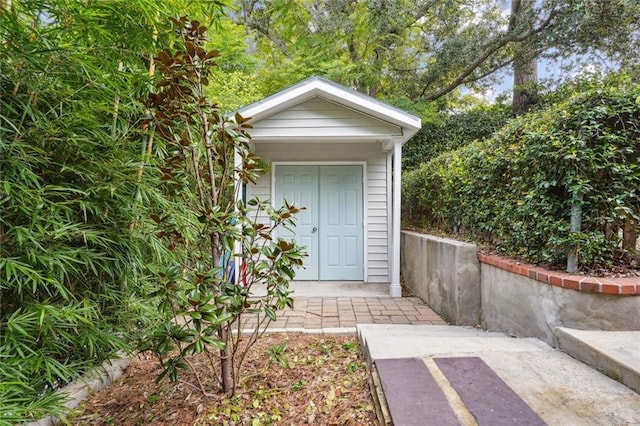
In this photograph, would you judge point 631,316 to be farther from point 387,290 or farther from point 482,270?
point 387,290

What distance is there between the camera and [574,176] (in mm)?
2059

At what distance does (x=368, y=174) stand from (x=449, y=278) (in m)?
2.49

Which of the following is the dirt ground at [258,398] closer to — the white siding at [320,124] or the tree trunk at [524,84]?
the white siding at [320,124]

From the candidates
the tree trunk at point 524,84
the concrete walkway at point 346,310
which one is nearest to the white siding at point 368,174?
the concrete walkway at point 346,310

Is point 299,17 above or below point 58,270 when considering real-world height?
above

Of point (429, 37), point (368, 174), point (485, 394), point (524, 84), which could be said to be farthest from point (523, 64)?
point (485, 394)

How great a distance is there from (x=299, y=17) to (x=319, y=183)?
19.9 feet

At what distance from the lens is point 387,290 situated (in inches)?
185

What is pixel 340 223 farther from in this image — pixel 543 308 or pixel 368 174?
pixel 543 308

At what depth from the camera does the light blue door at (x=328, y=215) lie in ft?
17.4

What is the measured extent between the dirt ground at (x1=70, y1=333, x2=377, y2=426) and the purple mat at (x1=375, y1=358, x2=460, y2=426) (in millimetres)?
173

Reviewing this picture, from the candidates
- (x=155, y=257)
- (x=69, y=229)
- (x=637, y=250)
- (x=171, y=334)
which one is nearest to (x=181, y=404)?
(x=171, y=334)

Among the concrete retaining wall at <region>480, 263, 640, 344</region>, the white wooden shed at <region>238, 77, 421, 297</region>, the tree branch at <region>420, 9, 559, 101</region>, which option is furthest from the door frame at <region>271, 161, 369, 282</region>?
the tree branch at <region>420, 9, 559, 101</region>

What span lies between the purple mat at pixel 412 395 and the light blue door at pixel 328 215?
138 inches
